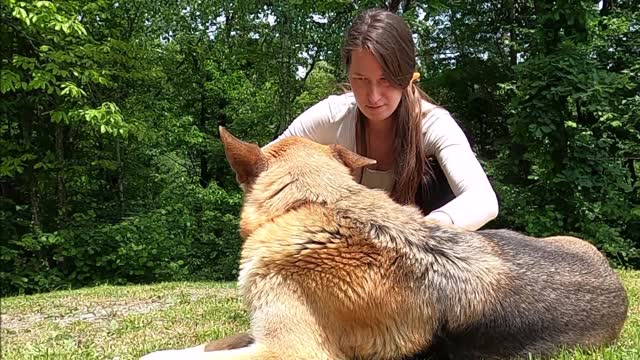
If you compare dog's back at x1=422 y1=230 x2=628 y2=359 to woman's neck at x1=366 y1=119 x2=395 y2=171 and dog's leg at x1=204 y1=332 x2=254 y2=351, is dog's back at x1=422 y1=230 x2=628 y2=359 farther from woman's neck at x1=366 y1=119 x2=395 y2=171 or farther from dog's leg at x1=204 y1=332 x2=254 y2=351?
woman's neck at x1=366 y1=119 x2=395 y2=171

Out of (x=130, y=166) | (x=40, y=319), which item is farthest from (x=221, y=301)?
(x=130, y=166)

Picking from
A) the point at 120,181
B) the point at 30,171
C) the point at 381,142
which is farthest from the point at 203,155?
the point at 381,142

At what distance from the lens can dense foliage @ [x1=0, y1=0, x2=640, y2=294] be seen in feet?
37.7

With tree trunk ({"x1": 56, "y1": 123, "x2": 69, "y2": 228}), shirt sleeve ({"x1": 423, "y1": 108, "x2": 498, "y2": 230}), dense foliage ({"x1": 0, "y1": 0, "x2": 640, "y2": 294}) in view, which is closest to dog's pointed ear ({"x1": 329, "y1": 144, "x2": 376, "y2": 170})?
shirt sleeve ({"x1": 423, "y1": 108, "x2": 498, "y2": 230})

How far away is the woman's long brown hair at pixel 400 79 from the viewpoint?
3520 mm

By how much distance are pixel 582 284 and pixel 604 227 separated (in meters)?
9.74

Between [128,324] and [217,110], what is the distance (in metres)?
17.6

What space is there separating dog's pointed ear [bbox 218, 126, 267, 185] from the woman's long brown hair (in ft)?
3.27

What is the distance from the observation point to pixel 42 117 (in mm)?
15070

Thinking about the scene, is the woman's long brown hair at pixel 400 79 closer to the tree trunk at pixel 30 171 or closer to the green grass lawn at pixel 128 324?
the green grass lawn at pixel 128 324

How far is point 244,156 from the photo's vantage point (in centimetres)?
304

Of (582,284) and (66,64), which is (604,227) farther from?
(66,64)

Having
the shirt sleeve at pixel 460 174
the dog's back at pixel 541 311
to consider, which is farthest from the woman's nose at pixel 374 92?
the dog's back at pixel 541 311

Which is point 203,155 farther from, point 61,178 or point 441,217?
point 441,217
